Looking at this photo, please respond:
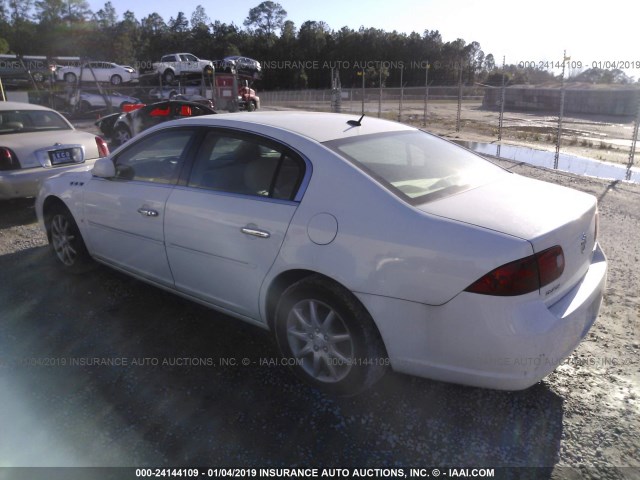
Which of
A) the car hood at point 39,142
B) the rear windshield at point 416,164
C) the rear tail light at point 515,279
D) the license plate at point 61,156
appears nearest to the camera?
the rear tail light at point 515,279

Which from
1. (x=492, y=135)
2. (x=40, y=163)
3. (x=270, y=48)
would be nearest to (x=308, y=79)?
(x=270, y=48)

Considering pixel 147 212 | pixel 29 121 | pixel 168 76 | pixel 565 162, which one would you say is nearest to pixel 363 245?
pixel 147 212

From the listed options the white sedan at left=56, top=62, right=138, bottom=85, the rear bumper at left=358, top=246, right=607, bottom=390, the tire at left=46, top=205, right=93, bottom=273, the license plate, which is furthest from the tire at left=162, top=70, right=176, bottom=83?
the rear bumper at left=358, top=246, right=607, bottom=390

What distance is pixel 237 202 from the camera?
3.18m

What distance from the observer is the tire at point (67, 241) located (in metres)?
4.60

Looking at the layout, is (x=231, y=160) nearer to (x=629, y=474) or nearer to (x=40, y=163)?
(x=629, y=474)

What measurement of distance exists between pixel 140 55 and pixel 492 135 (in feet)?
266

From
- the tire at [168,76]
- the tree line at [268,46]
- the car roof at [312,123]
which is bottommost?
the car roof at [312,123]

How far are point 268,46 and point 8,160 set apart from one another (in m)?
90.3

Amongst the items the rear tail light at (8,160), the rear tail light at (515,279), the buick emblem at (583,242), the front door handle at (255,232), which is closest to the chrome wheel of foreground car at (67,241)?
the front door handle at (255,232)

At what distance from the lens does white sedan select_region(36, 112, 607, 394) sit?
238 centimetres

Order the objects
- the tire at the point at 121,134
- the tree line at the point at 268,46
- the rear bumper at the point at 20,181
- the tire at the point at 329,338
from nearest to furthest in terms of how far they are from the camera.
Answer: the tire at the point at 329,338, the rear bumper at the point at 20,181, the tire at the point at 121,134, the tree line at the point at 268,46

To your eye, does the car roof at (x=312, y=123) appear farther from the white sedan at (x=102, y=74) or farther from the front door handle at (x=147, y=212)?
the white sedan at (x=102, y=74)

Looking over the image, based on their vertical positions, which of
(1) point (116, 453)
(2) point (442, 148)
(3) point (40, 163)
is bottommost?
(1) point (116, 453)
